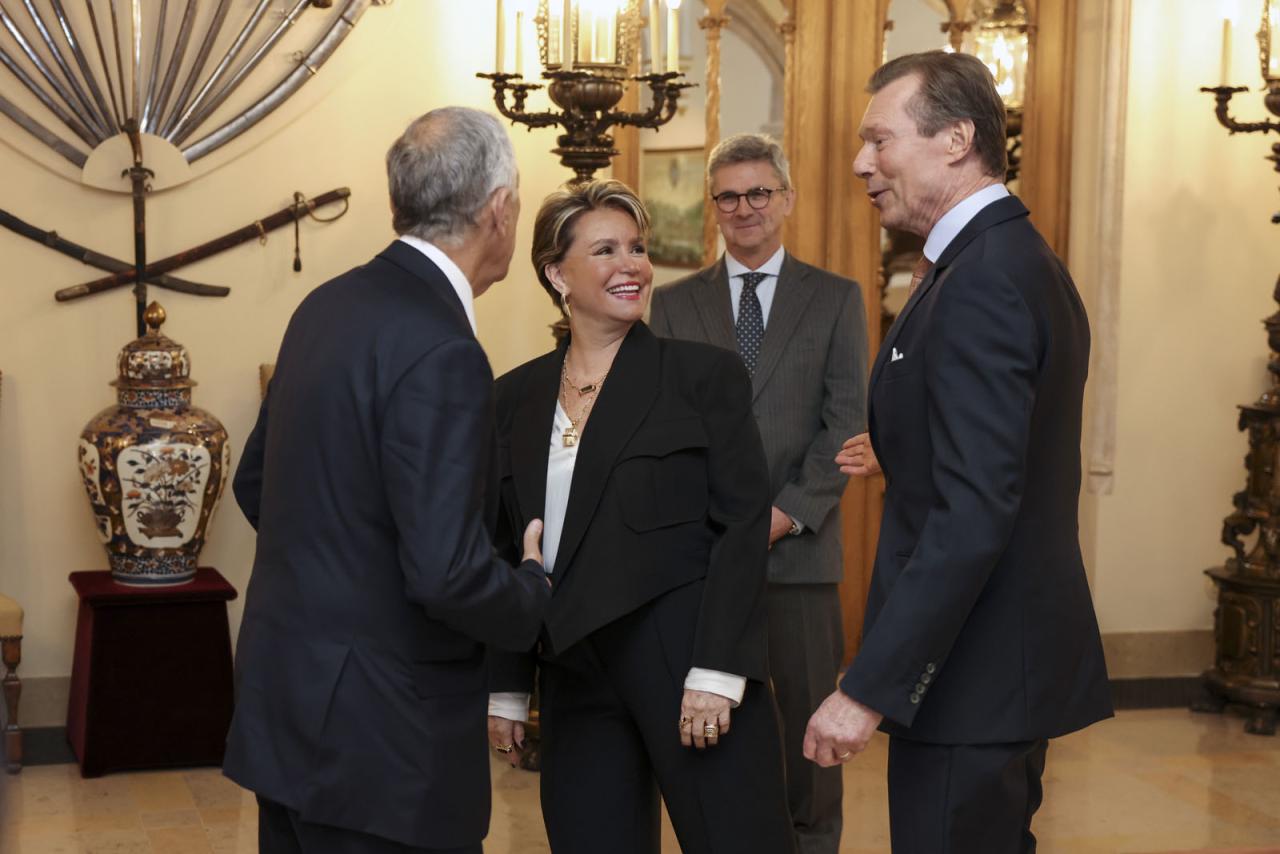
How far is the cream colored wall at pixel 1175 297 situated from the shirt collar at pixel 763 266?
2229mm

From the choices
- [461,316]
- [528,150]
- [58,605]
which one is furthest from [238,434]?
[461,316]

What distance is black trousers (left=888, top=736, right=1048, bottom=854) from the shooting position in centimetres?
221

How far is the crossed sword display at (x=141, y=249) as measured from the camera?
4.83m

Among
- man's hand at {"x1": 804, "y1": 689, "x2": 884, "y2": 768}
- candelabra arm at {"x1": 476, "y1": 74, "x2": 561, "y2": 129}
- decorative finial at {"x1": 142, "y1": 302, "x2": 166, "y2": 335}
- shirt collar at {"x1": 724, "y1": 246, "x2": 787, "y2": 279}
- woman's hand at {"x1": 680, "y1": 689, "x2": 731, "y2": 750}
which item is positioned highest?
candelabra arm at {"x1": 476, "y1": 74, "x2": 561, "y2": 129}

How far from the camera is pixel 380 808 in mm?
2170

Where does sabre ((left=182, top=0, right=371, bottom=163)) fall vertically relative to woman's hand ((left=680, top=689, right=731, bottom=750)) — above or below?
above

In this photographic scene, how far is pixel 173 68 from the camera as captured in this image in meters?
4.86

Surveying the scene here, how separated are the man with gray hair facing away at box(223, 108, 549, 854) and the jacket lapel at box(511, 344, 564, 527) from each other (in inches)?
17.9

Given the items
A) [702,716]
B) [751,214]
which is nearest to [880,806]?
[751,214]

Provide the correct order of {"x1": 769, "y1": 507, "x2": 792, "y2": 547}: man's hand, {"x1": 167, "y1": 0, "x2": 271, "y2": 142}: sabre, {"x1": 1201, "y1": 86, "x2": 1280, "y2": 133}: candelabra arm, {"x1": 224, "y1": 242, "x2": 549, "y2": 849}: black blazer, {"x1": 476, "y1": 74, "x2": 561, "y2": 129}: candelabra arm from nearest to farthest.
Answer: {"x1": 224, "y1": 242, "x2": 549, "y2": 849}: black blazer < {"x1": 769, "y1": 507, "x2": 792, "y2": 547}: man's hand < {"x1": 476, "y1": 74, "x2": 561, "y2": 129}: candelabra arm < {"x1": 167, "y1": 0, "x2": 271, "y2": 142}: sabre < {"x1": 1201, "y1": 86, "x2": 1280, "y2": 133}: candelabra arm

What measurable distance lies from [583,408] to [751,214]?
39.2 inches

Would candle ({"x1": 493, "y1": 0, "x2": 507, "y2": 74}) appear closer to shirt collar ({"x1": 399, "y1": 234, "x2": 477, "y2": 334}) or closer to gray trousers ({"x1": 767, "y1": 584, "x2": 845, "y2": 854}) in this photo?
gray trousers ({"x1": 767, "y1": 584, "x2": 845, "y2": 854})

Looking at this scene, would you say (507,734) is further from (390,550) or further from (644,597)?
(390,550)

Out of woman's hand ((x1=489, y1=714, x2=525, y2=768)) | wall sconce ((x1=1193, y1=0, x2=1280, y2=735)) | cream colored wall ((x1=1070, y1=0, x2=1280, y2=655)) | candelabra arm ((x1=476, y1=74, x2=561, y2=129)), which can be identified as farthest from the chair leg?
wall sconce ((x1=1193, y1=0, x2=1280, y2=735))
